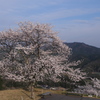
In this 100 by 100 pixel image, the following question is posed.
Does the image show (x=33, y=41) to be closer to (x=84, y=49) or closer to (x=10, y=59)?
(x=10, y=59)

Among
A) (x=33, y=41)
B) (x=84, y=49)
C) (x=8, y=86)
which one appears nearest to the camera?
(x=33, y=41)

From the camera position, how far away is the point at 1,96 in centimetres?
1452

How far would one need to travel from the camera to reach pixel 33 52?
626 inches

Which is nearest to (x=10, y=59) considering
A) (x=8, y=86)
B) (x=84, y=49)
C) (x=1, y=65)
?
(x=1, y=65)

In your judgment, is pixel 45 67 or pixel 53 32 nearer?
Answer: pixel 45 67

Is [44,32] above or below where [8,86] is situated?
above

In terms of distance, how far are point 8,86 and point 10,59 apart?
7867 millimetres

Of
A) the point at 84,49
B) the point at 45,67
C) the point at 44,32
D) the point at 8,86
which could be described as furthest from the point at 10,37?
the point at 84,49

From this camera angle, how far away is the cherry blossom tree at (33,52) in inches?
575

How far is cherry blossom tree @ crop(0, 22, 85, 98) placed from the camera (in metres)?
14.6

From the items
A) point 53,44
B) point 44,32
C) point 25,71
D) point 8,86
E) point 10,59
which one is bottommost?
point 8,86

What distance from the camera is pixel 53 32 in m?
16.8

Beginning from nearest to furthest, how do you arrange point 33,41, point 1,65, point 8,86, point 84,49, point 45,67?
point 45,67
point 33,41
point 1,65
point 8,86
point 84,49

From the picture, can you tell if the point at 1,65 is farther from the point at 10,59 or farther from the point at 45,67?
the point at 45,67
